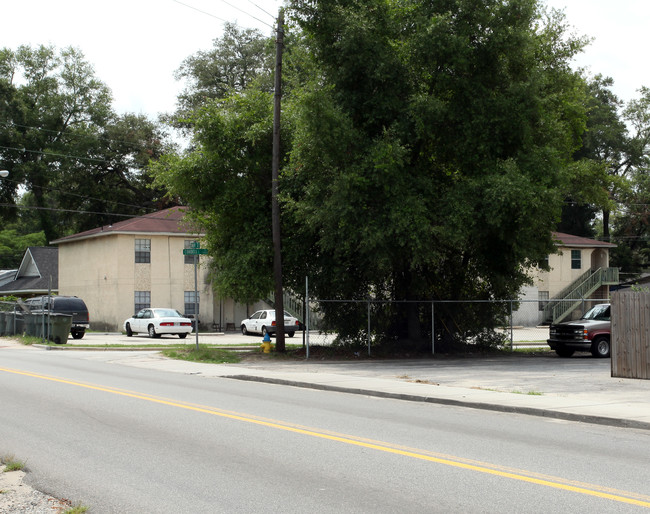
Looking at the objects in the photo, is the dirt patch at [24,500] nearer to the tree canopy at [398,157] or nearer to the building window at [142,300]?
the tree canopy at [398,157]

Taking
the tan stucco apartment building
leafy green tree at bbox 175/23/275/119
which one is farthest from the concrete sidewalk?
leafy green tree at bbox 175/23/275/119

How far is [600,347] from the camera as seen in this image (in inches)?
989

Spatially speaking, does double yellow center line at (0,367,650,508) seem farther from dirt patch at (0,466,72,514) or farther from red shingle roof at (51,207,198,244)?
red shingle roof at (51,207,198,244)

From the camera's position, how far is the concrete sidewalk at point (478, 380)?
40.1 ft

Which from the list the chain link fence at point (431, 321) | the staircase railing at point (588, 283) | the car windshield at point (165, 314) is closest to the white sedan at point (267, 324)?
the car windshield at point (165, 314)

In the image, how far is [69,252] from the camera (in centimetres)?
5019

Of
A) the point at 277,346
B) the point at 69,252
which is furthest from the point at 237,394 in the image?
the point at 69,252

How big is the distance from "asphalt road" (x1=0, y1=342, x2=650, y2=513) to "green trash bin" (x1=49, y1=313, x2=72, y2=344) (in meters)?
17.6

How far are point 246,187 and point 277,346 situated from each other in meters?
5.50

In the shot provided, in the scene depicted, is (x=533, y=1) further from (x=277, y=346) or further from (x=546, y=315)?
(x=546, y=315)

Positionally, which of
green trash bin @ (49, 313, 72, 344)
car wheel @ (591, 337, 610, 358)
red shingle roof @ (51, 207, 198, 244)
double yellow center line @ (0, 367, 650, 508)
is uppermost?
red shingle roof @ (51, 207, 198, 244)

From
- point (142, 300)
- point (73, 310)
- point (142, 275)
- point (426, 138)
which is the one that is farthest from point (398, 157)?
point (142, 300)

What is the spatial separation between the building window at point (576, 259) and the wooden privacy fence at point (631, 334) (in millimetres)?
37846

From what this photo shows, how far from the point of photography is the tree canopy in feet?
71.4
